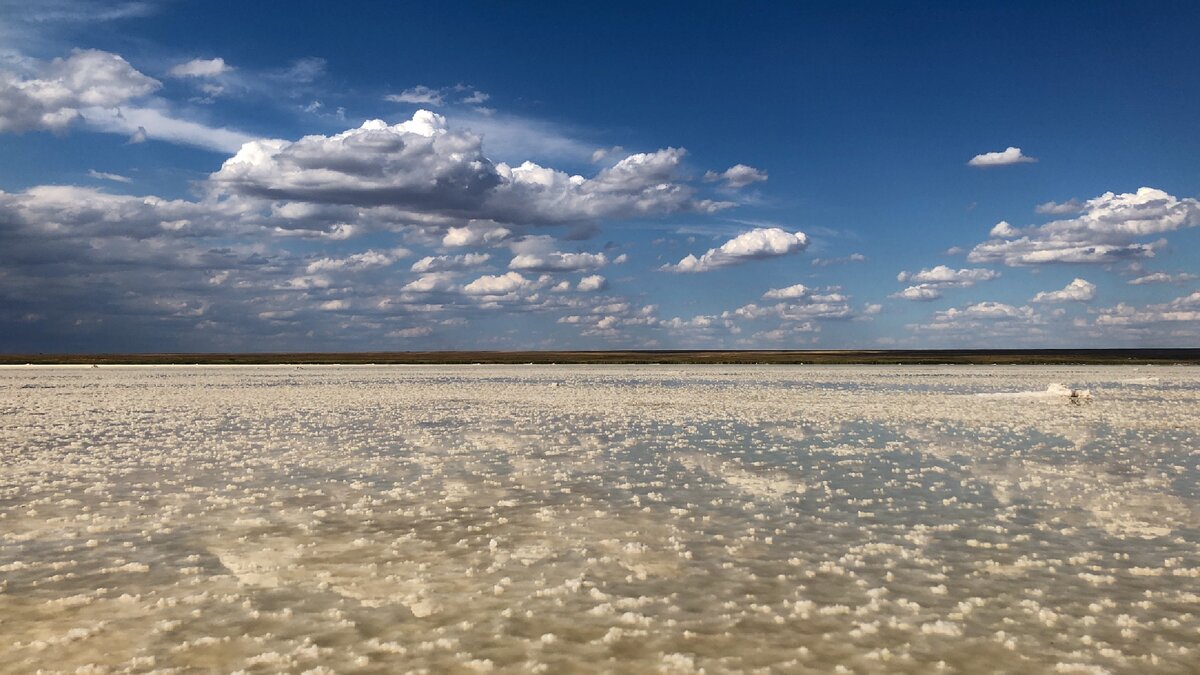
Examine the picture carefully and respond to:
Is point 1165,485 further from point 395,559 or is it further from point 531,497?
point 395,559

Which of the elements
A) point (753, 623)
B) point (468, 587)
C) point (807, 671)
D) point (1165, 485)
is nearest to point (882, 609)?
point (753, 623)

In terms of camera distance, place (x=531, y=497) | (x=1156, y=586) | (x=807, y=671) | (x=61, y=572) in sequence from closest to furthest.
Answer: (x=807, y=671) → (x=1156, y=586) → (x=61, y=572) → (x=531, y=497)

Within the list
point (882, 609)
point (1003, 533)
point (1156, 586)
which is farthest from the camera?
point (1003, 533)

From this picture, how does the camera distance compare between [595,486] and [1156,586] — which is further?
[595,486]

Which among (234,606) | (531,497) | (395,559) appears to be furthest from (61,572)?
(531,497)

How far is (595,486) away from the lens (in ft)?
61.6

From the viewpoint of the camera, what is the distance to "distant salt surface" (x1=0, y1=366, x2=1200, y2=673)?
8.85m

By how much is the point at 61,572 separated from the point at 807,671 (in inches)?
397

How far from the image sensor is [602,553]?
12875 millimetres

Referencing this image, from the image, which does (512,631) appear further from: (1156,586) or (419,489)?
(419,489)

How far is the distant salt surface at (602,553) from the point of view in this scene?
29.0 feet

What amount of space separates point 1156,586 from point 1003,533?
122 inches

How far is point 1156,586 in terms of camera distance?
10.9 meters

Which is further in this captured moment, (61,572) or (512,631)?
(61,572)
